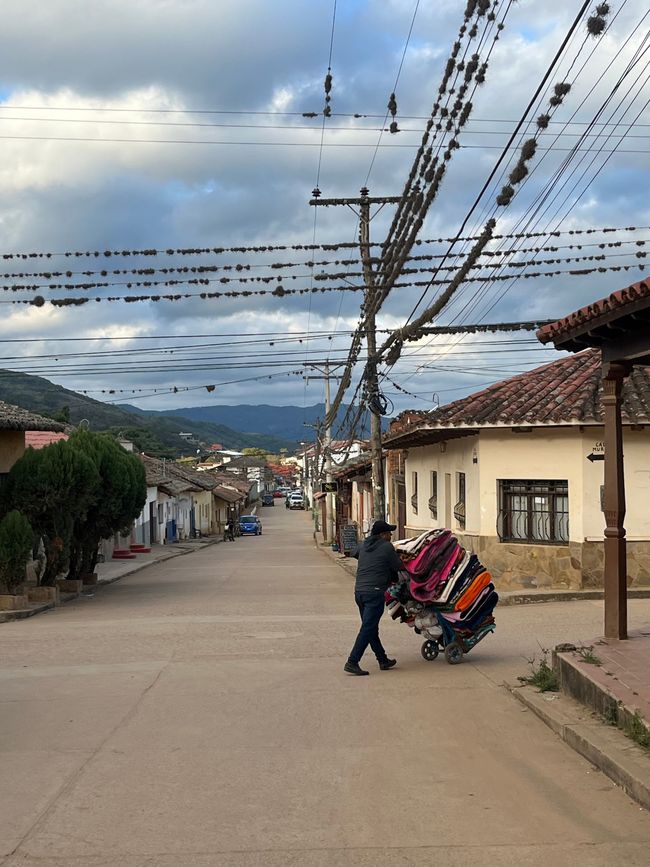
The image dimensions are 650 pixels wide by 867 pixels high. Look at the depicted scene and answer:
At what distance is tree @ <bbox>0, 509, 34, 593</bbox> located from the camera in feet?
61.8

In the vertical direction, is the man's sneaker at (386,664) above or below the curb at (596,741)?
below

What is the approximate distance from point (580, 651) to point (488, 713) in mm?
1242

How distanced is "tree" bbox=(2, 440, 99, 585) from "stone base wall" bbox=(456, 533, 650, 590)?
835cm

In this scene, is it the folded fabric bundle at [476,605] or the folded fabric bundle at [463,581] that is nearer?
the folded fabric bundle at [463,581]

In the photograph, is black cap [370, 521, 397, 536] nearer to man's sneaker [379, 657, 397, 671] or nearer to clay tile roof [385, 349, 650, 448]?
man's sneaker [379, 657, 397, 671]

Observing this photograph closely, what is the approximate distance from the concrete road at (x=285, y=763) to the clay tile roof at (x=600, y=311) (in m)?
3.65

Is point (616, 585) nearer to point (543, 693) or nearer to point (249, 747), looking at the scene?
point (543, 693)

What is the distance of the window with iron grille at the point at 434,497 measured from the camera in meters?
26.2

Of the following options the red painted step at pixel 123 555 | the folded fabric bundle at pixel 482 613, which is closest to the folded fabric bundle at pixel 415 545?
the folded fabric bundle at pixel 482 613

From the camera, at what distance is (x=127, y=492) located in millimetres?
23828

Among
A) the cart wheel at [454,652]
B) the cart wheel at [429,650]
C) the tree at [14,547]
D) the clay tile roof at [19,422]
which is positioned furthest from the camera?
the clay tile roof at [19,422]

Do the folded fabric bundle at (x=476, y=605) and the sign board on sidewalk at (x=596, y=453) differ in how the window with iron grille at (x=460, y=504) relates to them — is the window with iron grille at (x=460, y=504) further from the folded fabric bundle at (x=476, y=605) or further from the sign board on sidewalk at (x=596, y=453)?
the folded fabric bundle at (x=476, y=605)

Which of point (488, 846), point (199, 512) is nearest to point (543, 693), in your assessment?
point (488, 846)

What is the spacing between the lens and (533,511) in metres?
20.4
